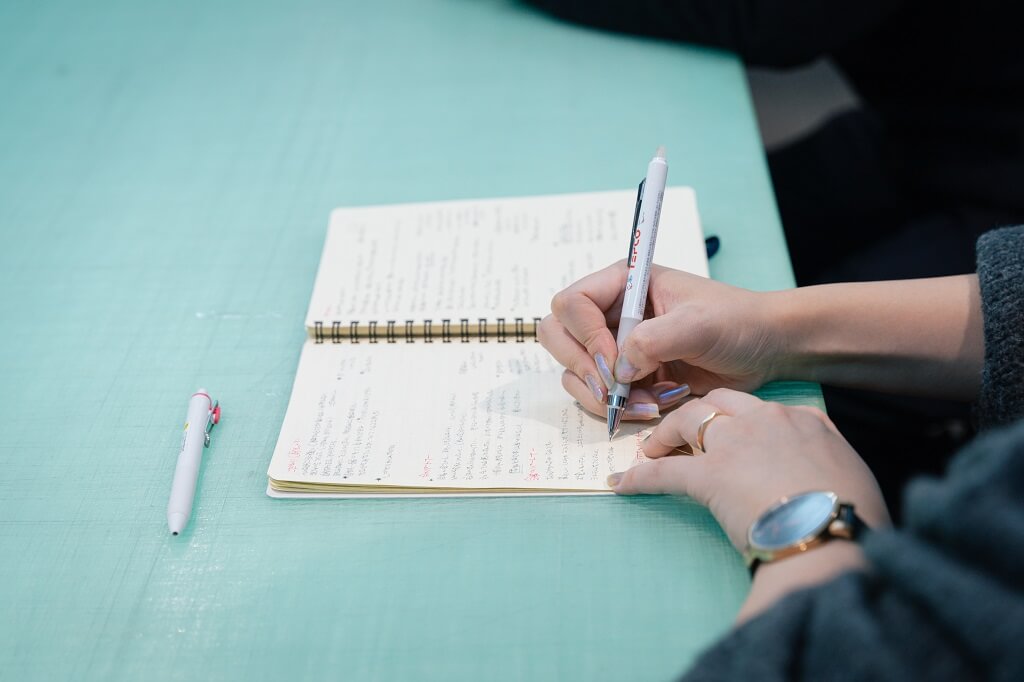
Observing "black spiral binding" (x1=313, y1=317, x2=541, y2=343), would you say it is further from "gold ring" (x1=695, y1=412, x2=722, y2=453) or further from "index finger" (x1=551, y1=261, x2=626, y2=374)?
"gold ring" (x1=695, y1=412, x2=722, y2=453)

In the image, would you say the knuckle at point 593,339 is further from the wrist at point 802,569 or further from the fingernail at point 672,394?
the wrist at point 802,569

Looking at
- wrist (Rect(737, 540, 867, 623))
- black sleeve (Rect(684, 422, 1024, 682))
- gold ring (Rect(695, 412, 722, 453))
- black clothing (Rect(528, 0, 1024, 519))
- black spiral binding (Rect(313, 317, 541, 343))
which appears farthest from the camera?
black clothing (Rect(528, 0, 1024, 519))

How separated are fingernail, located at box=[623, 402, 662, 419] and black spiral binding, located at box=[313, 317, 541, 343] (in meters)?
0.13

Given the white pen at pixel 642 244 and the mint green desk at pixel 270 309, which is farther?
the white pen at pixel 642 244

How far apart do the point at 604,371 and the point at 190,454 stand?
0.35m

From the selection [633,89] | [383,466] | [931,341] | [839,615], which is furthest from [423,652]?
[633,89]

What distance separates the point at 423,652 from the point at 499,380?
0.83 feet

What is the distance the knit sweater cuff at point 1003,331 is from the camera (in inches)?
26.4

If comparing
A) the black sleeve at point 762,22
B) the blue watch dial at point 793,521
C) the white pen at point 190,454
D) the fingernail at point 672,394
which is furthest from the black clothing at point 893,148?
the white pen at point 190,454

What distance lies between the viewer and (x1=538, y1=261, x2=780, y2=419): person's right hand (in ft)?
2.21

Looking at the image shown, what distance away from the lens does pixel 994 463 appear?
1.33 ft

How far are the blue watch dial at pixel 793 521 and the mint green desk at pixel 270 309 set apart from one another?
50mm

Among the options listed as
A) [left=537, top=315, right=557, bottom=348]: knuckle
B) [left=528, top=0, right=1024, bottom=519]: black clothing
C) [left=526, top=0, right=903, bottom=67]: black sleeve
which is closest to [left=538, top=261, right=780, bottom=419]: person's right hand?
[left=537, top=315, right=557, bottom=348]: knuckle

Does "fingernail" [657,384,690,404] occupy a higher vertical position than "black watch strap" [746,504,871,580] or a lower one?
higher
